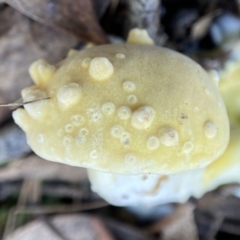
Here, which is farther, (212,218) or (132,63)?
(212,218)

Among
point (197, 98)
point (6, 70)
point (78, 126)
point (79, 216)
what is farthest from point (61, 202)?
point (197, 98)

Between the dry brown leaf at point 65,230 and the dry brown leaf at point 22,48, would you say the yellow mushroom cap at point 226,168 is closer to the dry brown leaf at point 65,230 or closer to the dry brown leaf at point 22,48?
the dry brown leaf at point 65,230

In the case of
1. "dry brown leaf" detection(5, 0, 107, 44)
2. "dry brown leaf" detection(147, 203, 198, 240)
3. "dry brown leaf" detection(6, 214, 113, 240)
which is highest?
"dry brown leaf" detection(5, 0, 107, 44)

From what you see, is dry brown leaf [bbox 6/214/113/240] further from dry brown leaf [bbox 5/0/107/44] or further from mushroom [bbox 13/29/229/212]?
dry brown leaf [bbox 5/0/107/44]

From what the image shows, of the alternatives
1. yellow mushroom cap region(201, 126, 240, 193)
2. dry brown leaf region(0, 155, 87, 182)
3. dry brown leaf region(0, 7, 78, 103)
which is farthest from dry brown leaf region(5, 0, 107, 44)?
yellow mushroom cap region(201, 126, 240, 193)

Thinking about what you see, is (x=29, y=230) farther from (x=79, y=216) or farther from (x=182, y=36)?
(x=182, y=36)

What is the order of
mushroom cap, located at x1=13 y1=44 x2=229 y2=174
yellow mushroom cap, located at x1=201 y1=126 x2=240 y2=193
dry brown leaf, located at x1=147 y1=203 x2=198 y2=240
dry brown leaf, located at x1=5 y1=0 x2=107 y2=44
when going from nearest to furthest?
mushroom cap, located at x1=13 y1=44 x2=229 y2=174 → yellow mushroom cap, located at x1=201 y1=126 x2=240 y2=193 → dry brown leaf, located at x1=5 y1=0 x2=107 y2=44 → dry brown leaf, located at x1=147 y1=203 x2=198 y2=240
